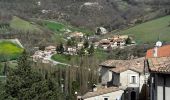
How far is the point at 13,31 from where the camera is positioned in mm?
155500

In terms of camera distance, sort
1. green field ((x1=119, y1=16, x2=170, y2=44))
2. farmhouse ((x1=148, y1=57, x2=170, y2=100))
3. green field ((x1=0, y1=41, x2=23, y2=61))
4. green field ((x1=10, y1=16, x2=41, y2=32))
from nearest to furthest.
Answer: farmhouse ((x1=148, y1=57, x2=170, y2=100))
green field ((x1=0, y1=41, x2=23, y2=61))
green field ((x1=119, y1=16, x2=170, y2=44))
green field ((x1=10, y1=16, x2=41, y2=32))

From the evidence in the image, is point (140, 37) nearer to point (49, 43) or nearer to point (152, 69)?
point (49, 43)

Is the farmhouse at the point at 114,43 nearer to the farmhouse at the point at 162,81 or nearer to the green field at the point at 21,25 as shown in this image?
the green field at the point at 21,25

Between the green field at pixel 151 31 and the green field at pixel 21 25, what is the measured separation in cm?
3654

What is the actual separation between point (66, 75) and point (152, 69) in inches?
1984

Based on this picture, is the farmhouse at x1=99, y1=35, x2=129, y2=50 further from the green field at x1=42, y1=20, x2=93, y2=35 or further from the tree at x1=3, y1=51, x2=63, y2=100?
the tree at x1=3, y1=51, x2=63, y2=100

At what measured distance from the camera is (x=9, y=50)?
4751 inches

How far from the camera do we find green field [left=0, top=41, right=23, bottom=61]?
107625 mm

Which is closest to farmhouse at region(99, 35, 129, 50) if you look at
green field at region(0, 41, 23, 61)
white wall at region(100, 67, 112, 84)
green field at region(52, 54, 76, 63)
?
green field at region(52, 54, 76, 63)

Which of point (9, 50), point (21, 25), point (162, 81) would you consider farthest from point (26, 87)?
point (21, 25)

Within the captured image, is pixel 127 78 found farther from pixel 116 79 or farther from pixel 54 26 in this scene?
pixel 54 26

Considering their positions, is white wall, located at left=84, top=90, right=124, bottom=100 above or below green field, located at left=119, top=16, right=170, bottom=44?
below

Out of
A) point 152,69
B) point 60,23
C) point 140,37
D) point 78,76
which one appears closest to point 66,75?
point 78,76

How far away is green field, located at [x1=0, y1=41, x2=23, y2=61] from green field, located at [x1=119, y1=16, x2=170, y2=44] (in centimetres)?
2791
